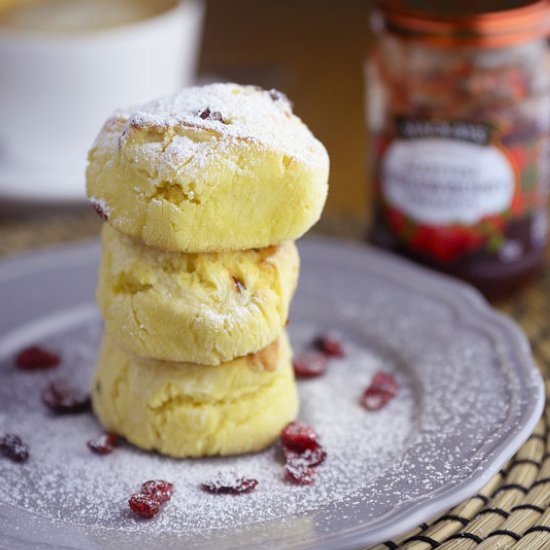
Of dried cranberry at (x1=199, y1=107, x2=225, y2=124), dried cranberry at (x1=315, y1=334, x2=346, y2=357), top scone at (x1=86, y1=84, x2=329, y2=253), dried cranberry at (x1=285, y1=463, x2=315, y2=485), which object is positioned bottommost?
dried cranberry at (x1=315, y1=334, x2=346, y2=357)

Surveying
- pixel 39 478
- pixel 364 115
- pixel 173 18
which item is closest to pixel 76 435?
pixel 39 478

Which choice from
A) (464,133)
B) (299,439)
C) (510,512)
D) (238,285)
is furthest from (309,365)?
(464,133)

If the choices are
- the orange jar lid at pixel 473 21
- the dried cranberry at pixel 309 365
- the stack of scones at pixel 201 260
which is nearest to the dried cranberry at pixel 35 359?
the stack of scones at pixel 201 260

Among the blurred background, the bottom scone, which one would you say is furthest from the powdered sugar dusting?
the blurred background

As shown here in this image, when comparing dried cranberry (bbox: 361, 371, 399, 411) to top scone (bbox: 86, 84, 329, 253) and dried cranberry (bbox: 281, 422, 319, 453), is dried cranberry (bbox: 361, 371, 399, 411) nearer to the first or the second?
dried cranberry (bbox: 281, 422, 319, 453)

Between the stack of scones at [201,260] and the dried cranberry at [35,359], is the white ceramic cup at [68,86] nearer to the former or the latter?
the dried cranberry at [35,359]

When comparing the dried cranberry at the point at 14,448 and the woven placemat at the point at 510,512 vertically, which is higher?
the woven placemat at the point at 510,512

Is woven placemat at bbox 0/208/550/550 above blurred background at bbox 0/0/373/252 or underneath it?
above
